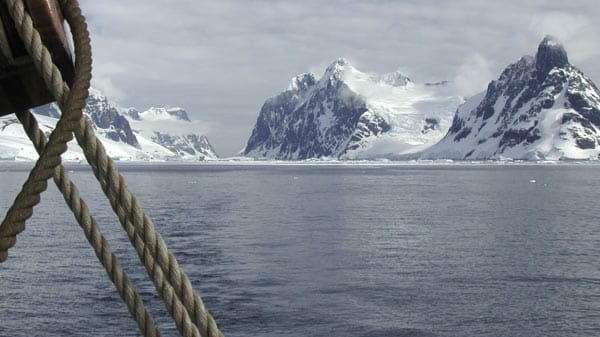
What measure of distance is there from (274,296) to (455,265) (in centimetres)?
1701

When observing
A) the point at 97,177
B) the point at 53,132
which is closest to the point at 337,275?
the point at 97,177

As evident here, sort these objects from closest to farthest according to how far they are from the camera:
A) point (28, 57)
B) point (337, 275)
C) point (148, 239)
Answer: point (148, 239) → point (28, 57) → point (337, 275)

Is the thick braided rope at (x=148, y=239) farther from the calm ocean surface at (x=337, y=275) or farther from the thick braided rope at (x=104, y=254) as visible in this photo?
the calm ocean surface at (x=337, y=275)

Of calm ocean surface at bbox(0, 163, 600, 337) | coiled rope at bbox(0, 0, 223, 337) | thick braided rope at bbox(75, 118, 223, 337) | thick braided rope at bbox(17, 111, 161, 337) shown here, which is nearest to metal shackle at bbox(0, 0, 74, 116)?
coiled rope at bbox(0, 0, 223, 337)

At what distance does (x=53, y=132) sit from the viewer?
11.2ft

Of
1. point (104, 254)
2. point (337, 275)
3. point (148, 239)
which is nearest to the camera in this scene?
point (148, 239)

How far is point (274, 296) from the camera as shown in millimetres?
40719

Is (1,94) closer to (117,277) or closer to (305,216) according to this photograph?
→ (117,277)

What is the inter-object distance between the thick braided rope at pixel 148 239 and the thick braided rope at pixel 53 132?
0.15 metres

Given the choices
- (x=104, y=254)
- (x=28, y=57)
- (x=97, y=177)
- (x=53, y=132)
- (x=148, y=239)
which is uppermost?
(x=28, y=57)

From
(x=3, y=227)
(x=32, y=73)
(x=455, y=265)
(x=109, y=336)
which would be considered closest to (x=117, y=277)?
(x=3, y=227)

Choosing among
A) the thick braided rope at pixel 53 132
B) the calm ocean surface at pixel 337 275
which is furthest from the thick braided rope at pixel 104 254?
the calm ocean surface at pixel 337 275

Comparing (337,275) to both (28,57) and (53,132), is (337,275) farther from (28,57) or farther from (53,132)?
(53,132)

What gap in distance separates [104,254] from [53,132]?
834 mm
